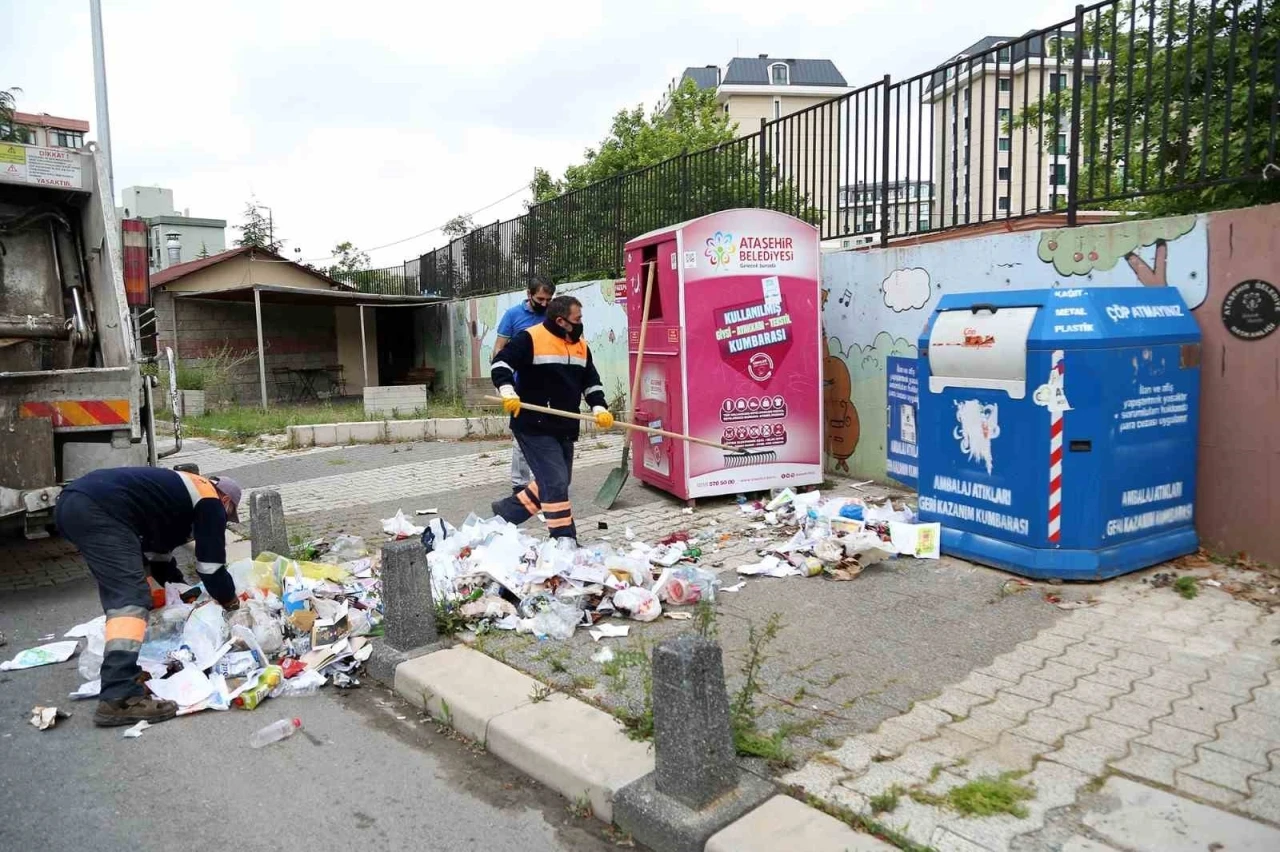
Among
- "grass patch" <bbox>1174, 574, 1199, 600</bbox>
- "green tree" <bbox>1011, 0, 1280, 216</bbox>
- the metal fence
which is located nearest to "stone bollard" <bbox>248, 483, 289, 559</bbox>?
"grass patch" <bbox>1174, 574, 1199, 600</bbox>

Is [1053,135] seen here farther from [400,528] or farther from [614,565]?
[400,528]

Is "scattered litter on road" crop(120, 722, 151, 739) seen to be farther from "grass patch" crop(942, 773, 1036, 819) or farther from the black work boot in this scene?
"grass patch" crop(942, 773, 1036, 819)

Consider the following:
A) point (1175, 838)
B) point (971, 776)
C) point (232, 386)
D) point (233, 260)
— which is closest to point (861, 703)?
point (971, 776)

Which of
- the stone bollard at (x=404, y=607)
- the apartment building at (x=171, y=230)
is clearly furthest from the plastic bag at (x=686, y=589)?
the apartment building at (x=171, y=230)

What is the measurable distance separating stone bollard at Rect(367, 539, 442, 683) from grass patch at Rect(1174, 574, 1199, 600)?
3795 mm

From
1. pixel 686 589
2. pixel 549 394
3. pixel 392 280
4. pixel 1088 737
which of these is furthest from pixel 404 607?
pixel 392 280

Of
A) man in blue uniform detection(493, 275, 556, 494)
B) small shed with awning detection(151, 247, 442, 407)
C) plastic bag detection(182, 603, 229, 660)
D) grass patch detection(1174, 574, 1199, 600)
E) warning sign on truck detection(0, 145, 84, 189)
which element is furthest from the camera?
small shed with awning detection(151, 247, 442, 407)

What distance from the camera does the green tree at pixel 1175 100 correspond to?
4.94m

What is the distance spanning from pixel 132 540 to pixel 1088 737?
4150 millimetres

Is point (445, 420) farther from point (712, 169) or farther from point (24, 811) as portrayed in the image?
point (24, 811)

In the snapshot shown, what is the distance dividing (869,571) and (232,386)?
1759 cm

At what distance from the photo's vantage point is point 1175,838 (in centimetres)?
255

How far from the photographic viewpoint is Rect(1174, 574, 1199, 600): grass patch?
4578mm

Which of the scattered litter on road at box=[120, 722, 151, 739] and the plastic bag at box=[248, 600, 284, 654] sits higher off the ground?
the plastic bag at box=[248, 600, 284, 654]
